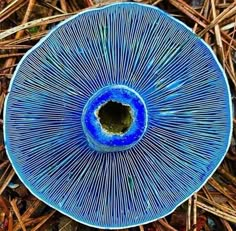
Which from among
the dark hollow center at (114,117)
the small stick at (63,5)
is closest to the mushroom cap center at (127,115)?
the dark hollow center at (114,117)

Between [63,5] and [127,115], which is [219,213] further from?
[63,5]

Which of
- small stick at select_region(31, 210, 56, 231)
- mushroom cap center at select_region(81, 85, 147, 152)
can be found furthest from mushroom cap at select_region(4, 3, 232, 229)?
small stick at select_region(31, 210, 56, 231)

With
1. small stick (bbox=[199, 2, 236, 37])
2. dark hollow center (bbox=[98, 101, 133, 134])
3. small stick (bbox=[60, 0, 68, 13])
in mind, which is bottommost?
dark hollow center (bbox=[98, 101, 133, 134])

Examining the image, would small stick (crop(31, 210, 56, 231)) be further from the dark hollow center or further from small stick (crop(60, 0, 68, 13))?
small stick (crop(60, 0, 68, 13))

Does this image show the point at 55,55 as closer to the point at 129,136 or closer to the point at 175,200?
the point at 129,136

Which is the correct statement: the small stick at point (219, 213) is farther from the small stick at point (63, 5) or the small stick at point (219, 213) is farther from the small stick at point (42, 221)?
the small stick at point (63, 5)

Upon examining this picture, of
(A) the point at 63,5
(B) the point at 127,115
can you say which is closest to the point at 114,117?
(B) the point at 127,115

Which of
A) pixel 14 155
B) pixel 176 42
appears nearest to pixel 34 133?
pixel 14 155
